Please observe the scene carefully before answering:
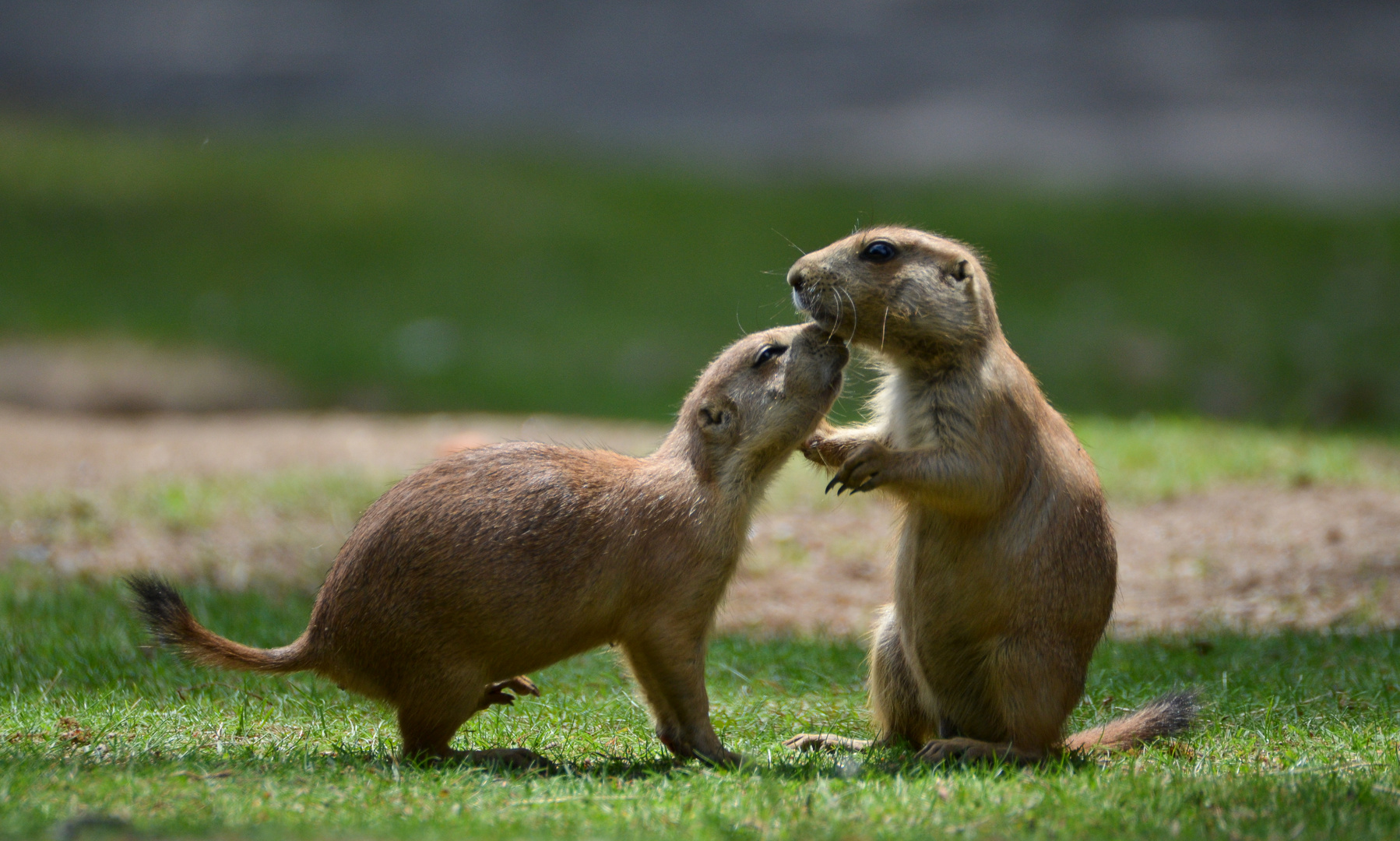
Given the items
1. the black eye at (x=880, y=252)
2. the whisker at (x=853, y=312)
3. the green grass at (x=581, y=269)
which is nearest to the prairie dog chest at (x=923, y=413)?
the whisker at (x=853, y=312)

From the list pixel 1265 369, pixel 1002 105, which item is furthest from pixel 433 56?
pixel 1265 369

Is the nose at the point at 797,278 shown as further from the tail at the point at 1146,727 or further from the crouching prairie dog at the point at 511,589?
the tail at the point at 1146,727

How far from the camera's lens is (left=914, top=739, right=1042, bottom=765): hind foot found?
4.47 m

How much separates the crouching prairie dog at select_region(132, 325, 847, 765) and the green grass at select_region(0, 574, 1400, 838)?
261 mm

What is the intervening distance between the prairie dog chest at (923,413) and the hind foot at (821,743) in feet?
3.53

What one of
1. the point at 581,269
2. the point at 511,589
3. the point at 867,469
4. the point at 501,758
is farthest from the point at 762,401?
the point at 581,269

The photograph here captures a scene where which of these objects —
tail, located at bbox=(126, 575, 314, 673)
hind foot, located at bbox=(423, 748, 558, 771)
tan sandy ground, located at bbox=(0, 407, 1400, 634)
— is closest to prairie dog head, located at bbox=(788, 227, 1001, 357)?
hind foot, located at bbox=(423, 748, 558, 771)

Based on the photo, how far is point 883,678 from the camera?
5012 mm

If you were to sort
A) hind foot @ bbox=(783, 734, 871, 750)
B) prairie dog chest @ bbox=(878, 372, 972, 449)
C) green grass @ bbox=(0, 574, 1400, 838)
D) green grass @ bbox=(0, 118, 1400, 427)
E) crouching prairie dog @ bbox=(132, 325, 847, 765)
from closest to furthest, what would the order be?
green grass @ bbox=(0, 574, 1400, 838) < crouching prairie dog @ bbox=(132, 325, 847, 765) < prairie dog chest @ bbox=(878, 372, 972, 449) < hind foot @ bbox=(783, 734, 871, 750) < green grass @ bbox=(0, 118, 1400, 427)

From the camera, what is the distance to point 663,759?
456 cm

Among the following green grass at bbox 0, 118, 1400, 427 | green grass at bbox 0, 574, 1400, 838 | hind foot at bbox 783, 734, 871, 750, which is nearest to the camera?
green grass at bbox 0, 574, 1400, 838

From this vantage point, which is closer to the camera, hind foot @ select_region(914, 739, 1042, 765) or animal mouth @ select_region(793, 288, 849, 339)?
hind foot @ select_region(914, 739, 1042, 765)

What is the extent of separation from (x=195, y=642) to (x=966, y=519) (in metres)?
2.63

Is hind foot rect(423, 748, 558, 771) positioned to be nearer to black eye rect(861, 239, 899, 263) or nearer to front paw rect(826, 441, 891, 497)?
front paw rect(826, 441, 891, 497)
